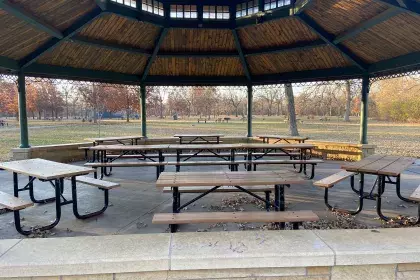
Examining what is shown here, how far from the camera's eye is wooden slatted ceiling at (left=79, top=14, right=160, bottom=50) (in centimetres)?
715

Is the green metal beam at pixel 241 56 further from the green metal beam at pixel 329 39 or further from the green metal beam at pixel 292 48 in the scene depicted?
the green metal beam at pixel 329 39

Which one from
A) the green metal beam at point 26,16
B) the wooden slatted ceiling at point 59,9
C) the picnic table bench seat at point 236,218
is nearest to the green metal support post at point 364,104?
the picnic table bench seat at point 236,218

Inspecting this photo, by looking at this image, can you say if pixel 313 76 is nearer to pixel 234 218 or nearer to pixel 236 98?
pixel 234 218

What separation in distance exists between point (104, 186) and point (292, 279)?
338cm

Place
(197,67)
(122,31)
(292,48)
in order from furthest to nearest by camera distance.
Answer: (197,67), (292,48), (122,31)

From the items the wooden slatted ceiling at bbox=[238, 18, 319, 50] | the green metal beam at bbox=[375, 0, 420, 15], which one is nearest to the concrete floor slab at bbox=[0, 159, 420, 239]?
the green metal beam at bbox=[375, 0, 420, 15]

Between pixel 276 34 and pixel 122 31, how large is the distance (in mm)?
4466

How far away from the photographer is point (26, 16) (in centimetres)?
538

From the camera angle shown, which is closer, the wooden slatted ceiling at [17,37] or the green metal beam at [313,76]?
the wooden slatted ceiling at [17,37]

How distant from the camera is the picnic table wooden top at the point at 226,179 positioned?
3402mm

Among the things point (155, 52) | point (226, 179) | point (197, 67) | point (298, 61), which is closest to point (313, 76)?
point (298, 61)

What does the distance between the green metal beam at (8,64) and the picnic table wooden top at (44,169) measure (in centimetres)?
373

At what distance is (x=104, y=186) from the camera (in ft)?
14.5

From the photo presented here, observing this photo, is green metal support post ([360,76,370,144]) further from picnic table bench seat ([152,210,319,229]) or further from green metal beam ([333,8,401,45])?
picnic table bench seat ([152,210,319,229])
